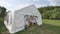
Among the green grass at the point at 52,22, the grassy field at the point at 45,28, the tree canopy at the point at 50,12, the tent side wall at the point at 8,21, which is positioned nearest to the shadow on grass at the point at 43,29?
the grassy field at the point at 45,28

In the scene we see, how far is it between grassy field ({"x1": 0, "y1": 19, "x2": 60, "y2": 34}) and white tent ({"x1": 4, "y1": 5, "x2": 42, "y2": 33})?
6.5 inches

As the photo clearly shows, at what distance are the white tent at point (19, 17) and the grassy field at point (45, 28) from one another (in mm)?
166

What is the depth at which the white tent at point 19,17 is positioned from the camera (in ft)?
15.2

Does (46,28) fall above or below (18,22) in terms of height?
below

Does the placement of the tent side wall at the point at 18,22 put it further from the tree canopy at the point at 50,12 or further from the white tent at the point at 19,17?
the tree canopy at the point at 50,12

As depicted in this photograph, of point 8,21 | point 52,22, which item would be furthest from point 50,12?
point 8,21

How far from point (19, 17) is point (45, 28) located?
84cm

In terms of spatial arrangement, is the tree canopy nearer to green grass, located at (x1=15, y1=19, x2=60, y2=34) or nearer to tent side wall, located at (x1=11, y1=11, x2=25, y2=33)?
green grass, located at (x1=15, y1=19, x2=60, y2=34)

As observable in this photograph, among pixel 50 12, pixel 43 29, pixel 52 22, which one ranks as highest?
pixel 50 12

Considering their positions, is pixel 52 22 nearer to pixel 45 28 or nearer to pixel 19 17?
pixel 45 28

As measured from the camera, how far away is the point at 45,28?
4.72 metres

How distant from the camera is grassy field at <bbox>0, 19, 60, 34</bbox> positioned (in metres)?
4.52

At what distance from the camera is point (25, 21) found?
490 cm

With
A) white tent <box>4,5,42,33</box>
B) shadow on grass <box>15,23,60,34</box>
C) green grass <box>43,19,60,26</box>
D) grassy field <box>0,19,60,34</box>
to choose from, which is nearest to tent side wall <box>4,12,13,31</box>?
white tent <box>4,5,42,33</box>
